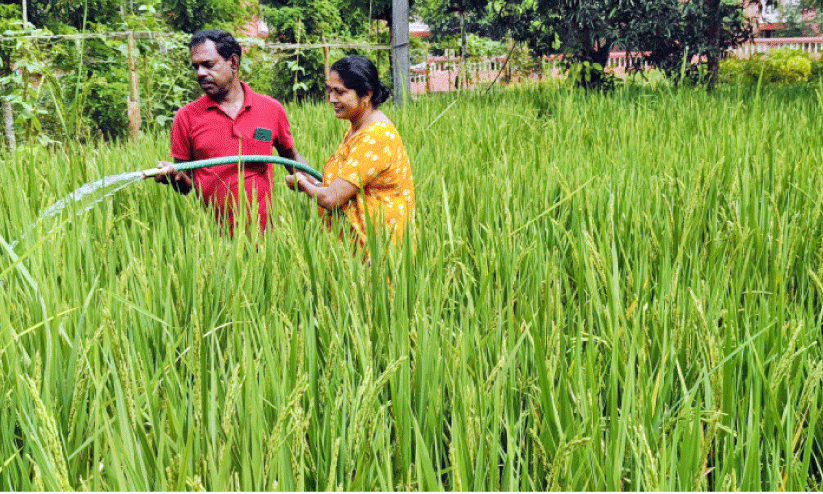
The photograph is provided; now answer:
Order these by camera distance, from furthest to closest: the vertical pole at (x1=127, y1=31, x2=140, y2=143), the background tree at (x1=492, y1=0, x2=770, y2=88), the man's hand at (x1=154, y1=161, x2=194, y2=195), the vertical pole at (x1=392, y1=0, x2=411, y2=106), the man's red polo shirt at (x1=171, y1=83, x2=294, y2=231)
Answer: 1. the background tree at (x1=492, y1=0, x2=770, y2=88)
2. the vertical pole at (x1=392, y1=0, x2=411, y2=106)
3. the vertical pole at (x1=127, y1=31, x2=140, y2=143)
4. the man's red polo shirt at (x1=171, y1=83, x2=294, y2=231)
5. the man's hand at (x1=154, y1=161, x2=194, y2=195)

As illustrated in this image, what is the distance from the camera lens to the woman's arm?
220cm

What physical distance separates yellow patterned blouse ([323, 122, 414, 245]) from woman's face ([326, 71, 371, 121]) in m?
0.10

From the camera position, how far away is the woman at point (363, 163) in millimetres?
2270

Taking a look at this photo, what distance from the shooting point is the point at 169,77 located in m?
7.78

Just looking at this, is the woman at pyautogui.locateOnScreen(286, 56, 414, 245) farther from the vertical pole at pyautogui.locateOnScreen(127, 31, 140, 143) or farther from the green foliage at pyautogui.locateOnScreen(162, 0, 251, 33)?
the green foliage at pyautogui.locateOnScreen(162, 0, 251, 33)

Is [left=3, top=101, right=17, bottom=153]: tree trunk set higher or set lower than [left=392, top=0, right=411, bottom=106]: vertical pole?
lower

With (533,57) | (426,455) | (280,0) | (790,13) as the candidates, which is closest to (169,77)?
(533,57)

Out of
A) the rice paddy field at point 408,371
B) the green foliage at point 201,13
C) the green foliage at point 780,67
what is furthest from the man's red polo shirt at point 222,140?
the green foliage at point 201,13

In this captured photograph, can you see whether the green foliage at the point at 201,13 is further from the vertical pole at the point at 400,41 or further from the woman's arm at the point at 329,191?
the woman's arm at the point at 329,191

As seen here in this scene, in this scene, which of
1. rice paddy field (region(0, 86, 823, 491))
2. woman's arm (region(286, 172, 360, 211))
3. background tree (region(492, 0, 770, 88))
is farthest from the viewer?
background tree (region(492, 0, 770, 88))

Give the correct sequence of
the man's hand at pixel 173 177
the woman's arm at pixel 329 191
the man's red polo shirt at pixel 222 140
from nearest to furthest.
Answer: the man's hand at pixel 173 177 → the woman's arm at pixel 329 191 → the man's red polo shirt at pixel 222 140

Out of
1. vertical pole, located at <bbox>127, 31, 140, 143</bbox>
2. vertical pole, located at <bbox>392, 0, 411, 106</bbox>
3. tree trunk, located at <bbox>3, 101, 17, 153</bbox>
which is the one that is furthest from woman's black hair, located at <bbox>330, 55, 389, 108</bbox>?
tree trunk, located at <bbox>3, 101, 17, 153</bbox>

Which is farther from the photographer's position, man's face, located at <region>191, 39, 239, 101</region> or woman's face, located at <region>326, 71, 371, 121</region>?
man's face, located at <region>191, 39, 239, 101</region>

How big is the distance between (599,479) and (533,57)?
27.5 ft
